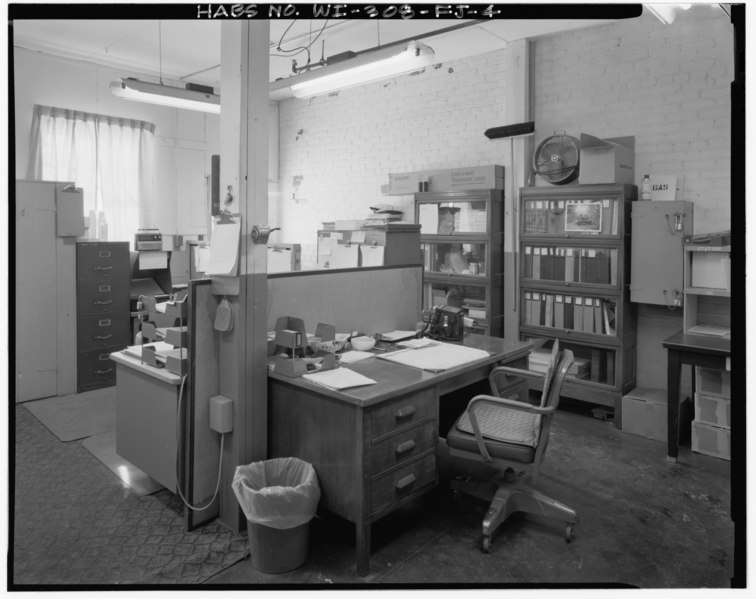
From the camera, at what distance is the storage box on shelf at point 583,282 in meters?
3.91

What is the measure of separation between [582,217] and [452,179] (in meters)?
1.26

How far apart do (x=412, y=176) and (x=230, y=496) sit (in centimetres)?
350

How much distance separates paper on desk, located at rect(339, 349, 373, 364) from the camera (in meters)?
2.68

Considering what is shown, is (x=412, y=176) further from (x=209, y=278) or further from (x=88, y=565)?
(x=88, y=565)

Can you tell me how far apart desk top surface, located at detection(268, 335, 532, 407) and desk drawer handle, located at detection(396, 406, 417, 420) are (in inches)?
2.8

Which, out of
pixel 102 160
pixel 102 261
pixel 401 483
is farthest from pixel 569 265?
pixel 102 160

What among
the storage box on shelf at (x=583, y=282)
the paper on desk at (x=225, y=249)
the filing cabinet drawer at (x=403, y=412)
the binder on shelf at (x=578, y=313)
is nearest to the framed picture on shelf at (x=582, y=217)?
the storage box on shelf at (x=583, y=282)

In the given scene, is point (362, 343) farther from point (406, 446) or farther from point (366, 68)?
point (366, 68)

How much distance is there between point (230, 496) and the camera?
8.25 feet

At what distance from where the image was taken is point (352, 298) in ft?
10.2

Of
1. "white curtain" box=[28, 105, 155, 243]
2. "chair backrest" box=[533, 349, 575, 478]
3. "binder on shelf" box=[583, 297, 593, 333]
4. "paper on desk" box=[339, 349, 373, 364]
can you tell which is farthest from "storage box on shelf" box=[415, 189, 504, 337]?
"white curtain" box=[28, 105, 155, 243]

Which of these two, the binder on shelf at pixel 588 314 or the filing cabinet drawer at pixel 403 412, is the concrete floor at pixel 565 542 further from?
the binder on shelf at pixel 588 314

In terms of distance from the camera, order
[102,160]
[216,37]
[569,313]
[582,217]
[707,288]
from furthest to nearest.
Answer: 1. [102,160]
2. [216,37]
3. [569,313]
4. [582,217]
5. [707,288]

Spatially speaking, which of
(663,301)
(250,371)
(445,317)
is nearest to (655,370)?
(663,301)
